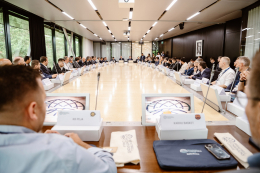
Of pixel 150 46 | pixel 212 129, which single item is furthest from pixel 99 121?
pixel 150 46

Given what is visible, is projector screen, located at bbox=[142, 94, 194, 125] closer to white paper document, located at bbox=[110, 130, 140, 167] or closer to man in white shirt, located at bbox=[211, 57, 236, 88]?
white paper document, located at bbox=[110, 130, 140, 167]

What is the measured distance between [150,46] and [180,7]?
1933cm

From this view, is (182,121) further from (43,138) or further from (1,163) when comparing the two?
(1,163)

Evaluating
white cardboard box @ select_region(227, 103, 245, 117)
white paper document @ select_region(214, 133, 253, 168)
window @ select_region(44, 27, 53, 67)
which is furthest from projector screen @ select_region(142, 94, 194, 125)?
window @ select_region(44, 27, 53, 67)

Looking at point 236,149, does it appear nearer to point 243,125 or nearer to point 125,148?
point 243,125

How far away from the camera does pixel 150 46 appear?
26562 millimetres

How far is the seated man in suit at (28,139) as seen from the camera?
1.85 feet

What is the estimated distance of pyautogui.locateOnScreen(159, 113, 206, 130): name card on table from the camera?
1.25 meters

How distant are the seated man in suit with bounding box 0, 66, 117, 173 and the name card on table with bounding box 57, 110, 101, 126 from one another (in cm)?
64

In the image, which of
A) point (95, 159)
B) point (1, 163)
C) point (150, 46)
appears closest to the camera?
point (1, 163)

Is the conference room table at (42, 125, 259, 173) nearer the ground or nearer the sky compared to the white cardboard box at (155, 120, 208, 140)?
nearer the ground

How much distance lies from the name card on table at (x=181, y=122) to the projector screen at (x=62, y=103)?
0.71 meters

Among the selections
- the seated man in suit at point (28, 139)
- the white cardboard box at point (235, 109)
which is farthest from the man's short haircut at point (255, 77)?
the white cardboard box at point (235, 109)

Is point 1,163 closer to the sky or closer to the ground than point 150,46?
closer to the ground
